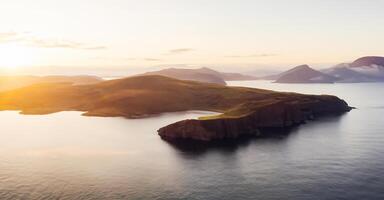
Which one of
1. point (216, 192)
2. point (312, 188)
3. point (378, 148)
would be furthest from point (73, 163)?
point (378, 148)

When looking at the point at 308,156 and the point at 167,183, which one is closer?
the point at 167,183

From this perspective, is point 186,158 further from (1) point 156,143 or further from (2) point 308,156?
(2) point 308,156

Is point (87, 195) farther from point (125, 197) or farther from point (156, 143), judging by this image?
point (156, 143)

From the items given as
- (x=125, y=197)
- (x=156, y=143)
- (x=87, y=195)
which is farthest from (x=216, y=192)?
(x=156, y=143)

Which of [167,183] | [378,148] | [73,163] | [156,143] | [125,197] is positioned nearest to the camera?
[125,197]

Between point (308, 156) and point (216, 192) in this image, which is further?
point (308, 156)

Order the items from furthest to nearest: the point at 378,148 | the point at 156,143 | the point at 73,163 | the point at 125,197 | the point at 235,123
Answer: the point at 235,123 < the point at 156,143 < the point at 378,148 < the point at 73,163 < the point at 125,197
